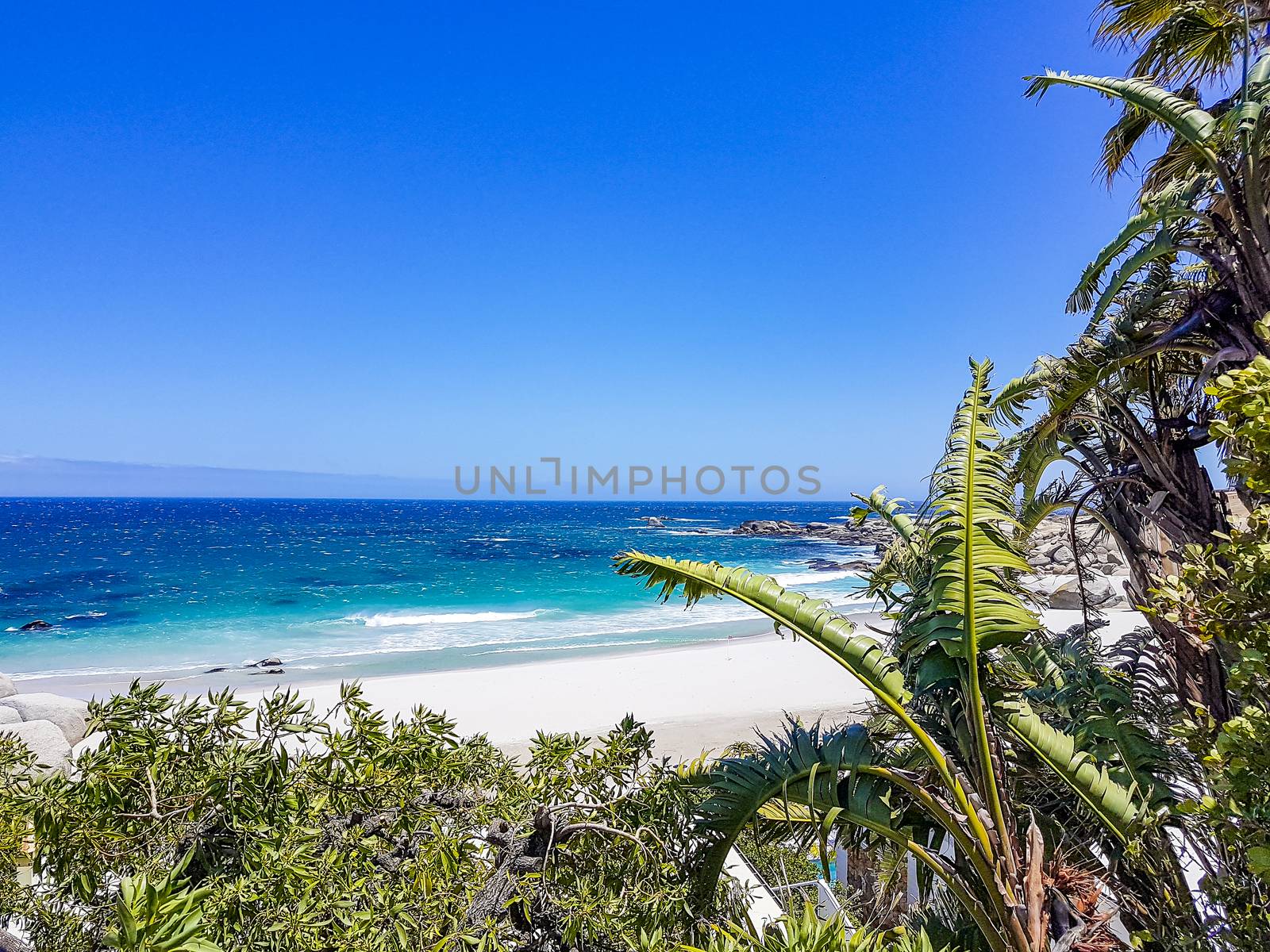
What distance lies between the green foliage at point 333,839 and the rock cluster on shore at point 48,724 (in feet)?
36.2

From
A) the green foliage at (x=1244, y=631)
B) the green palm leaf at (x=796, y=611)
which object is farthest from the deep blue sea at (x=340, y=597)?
the green foliage at (x=1244, y=631)

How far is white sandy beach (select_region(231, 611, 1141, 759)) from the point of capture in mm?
15477

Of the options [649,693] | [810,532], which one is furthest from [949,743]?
[810,532]

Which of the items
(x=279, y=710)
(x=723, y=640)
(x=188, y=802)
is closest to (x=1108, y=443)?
(x=279, y=710)

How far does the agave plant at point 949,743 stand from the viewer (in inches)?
142

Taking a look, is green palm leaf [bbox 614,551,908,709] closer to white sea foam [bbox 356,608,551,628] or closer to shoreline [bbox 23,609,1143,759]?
shoreline [bbox 23,609,1143,759]

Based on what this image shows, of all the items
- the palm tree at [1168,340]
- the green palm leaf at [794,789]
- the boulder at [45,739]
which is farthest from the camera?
the boulder at [45,739]

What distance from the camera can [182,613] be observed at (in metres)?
30.2

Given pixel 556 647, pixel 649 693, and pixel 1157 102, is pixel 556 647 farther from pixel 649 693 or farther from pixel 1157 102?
pixel 1157 102

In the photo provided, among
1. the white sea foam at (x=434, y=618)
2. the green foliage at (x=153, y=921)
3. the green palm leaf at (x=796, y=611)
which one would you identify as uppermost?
the green palm leaf at (x=796, y=611)

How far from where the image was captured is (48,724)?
40.7ft

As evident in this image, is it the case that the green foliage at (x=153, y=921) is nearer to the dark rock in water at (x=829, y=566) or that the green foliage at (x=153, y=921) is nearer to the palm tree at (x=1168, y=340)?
the palm tree at (x=1168, y=340)

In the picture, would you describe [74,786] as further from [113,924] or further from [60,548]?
[60,548]

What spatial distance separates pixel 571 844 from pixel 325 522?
89580mm
